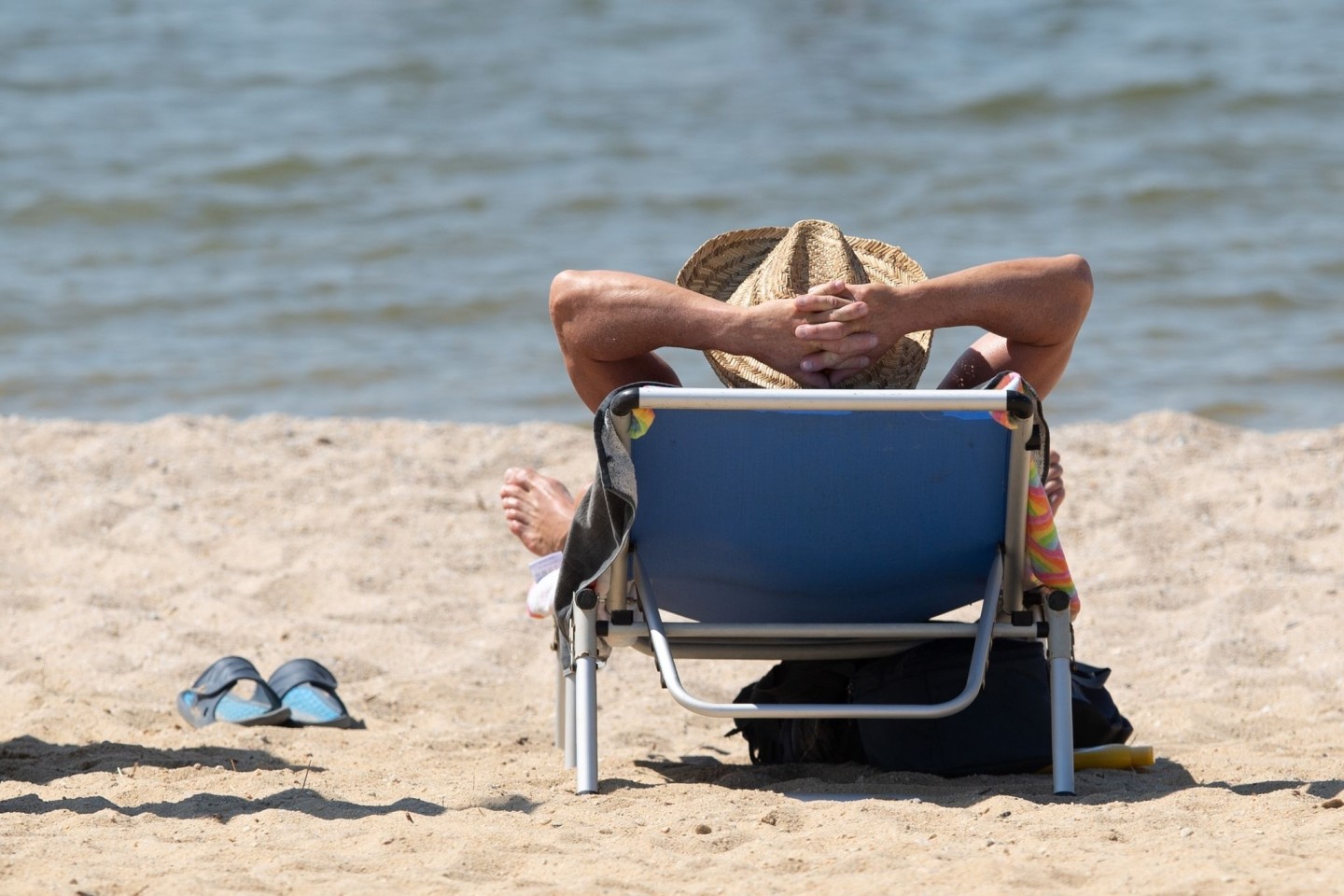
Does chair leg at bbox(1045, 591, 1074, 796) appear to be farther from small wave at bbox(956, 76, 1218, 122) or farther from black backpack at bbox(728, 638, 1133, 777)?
small wave at bbox(956, 76, 1218, 122)

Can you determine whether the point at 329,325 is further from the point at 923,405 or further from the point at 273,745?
the point at 923,405

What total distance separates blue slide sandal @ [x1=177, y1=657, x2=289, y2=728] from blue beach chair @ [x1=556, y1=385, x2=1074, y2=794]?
995mm

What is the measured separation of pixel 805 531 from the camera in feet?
9.80

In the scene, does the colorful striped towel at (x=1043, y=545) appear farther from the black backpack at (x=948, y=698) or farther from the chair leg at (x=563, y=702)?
the chair leg at (x=563, y=702)

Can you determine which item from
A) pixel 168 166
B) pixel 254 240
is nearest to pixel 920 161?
pixel 254 240

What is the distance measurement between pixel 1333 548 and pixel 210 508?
11.9 ft

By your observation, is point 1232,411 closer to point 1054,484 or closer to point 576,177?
point 1054,484

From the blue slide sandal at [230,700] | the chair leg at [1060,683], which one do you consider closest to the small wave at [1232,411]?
the chair leg at [1060,683]

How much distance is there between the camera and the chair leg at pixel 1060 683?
2.99m

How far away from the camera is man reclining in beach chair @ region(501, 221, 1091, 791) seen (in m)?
2.90

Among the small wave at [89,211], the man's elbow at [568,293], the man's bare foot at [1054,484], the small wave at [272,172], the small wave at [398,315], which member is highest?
the small wave at [272,172]

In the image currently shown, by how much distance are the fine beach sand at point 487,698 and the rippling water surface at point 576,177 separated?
54.4 inches

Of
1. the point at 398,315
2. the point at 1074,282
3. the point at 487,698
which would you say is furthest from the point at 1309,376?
the point at 1074,282

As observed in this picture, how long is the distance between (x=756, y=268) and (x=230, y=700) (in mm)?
1613
